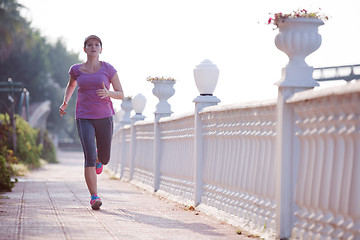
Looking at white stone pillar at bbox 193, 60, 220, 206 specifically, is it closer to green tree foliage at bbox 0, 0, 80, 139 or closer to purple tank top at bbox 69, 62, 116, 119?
purple tank top at bbox 69, 62, 116, 119

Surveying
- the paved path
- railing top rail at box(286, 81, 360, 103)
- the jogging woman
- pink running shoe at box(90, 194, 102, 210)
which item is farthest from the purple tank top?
railing top rail at box(286, 81, 360, 103)

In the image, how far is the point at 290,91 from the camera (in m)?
5.08

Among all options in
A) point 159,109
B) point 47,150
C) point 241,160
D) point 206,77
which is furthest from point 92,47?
point 47,150

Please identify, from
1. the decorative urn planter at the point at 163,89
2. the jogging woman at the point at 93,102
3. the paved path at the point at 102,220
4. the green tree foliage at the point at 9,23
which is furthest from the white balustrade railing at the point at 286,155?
the green tree foliage at the point at 9,23

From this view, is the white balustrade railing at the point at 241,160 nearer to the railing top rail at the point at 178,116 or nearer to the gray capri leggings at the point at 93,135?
the railing top rail at the point at 178,116

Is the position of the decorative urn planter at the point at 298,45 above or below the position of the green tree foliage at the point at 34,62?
below

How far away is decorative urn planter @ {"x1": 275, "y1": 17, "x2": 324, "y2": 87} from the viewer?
196 inches

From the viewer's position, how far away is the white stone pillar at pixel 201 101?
25.7 ft

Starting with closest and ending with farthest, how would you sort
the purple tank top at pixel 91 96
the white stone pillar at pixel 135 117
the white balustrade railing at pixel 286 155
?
1. the white balustrade railing at pixel 286 155
2. the purple tank top at pixel 91 96
3. the white stone pillar at pixel 135 117

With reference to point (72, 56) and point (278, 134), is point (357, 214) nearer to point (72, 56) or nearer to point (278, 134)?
point (278, 134)

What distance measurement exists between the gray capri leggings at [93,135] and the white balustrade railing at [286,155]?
100cm

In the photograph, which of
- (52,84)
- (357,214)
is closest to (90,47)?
(357,214)

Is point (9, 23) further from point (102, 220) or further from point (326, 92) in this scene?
point (326, 92)

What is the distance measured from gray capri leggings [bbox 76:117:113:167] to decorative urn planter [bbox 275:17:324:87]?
118 inches
